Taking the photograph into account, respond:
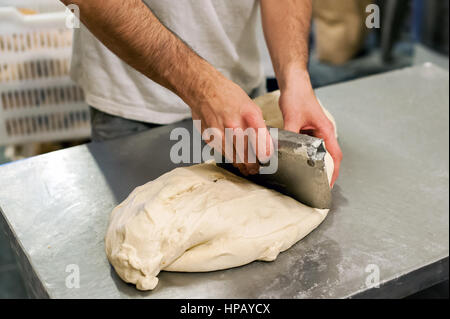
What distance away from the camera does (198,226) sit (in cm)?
119

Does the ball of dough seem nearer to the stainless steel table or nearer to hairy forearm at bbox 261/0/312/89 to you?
the stainless steel table

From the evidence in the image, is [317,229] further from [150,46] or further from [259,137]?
[150,46]

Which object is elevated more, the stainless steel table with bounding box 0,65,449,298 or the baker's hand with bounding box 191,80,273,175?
the baker's hand with bounding box 191,80,273,175

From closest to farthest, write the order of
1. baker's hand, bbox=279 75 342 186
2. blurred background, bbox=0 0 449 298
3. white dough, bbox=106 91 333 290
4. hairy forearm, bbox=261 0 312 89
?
white dough, bbox=106 91 333 290 < baker's hand, bbox=279 75 342 186 < hairy forearm, bbox=261 0 312 89 < blurred background, bbox=0 0 449 298

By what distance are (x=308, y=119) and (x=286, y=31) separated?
1.12 feet

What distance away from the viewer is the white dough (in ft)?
3.76

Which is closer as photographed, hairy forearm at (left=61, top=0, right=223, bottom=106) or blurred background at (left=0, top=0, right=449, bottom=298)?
hairy forearm at (left=61, top=0, right=223, bottom=106)

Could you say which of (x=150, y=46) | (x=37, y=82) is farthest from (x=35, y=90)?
(x=150, y=46)

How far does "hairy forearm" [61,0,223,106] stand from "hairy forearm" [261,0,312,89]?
34cm

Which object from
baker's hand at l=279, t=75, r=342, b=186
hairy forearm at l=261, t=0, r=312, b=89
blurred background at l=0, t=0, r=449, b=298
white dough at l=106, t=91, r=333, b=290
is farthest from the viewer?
blurred background at l=0, t=0, r=449, b=298

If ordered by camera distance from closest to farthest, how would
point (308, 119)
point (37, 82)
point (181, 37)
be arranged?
point (308, 119) < point (181, 37) < point (37, 82)

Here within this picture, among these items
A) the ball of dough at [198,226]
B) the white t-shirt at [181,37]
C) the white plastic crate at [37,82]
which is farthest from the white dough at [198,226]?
the white plastic crate at [37,82]

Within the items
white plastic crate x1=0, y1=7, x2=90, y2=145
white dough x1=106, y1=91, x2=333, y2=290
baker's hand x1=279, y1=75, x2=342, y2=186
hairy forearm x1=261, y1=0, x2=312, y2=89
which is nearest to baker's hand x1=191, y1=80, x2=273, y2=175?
white dough x1=106, y1=91, x2=333, y2=290

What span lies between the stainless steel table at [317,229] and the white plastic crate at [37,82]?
664 millimetres
